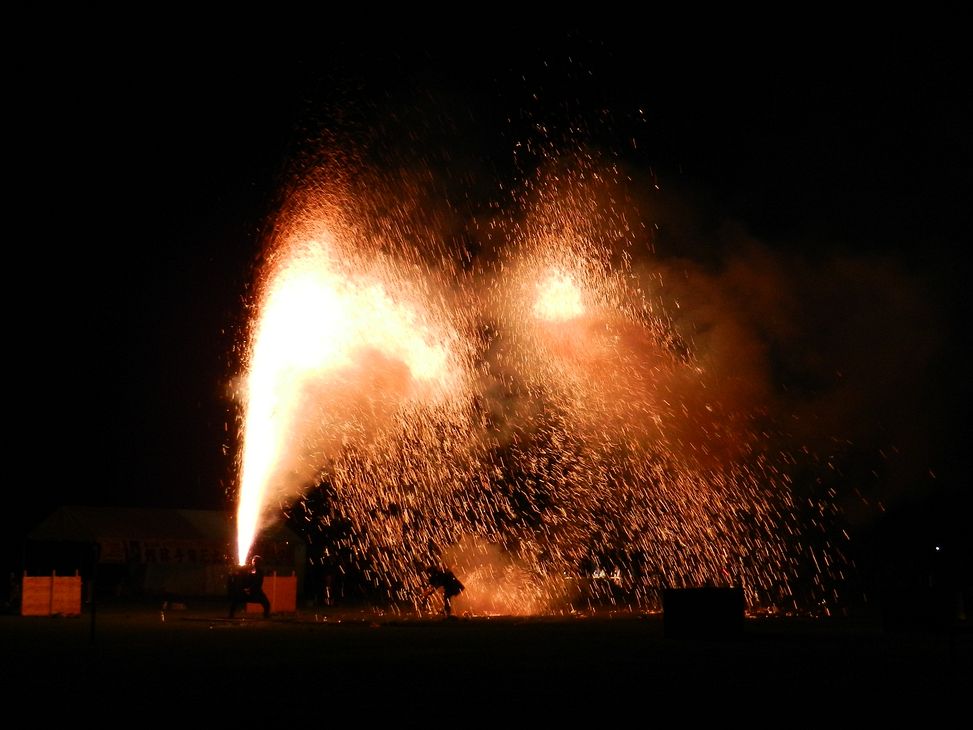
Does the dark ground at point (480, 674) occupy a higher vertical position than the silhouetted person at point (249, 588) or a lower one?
lower

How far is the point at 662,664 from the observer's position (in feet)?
50.4

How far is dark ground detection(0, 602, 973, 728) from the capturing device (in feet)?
34.9

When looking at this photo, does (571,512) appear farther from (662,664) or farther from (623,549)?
(662,664)

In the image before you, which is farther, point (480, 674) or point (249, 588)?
point (249, 588)

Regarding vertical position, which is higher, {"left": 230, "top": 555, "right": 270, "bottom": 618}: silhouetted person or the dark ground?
{"left": 230, "top": 555, "right": 270, "bottom": 618}: silhouetted person

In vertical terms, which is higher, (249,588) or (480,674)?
(249,588)

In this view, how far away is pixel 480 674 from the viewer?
14.1 metres

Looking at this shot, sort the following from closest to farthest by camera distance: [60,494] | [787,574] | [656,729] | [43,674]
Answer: [656,729] → [43,674] → [787,574] → [60,494]

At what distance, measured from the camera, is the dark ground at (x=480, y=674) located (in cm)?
1063

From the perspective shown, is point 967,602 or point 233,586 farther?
point 967,602

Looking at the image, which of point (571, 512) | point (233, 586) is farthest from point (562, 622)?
point (571, 512)

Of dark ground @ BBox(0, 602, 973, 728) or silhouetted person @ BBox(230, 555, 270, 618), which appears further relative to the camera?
silhouetted person @ BBox(230, 555, 270, 618)

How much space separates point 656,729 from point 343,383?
19366 millimetres

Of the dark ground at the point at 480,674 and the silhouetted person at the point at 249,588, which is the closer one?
the dark ground at the point at 480,674
